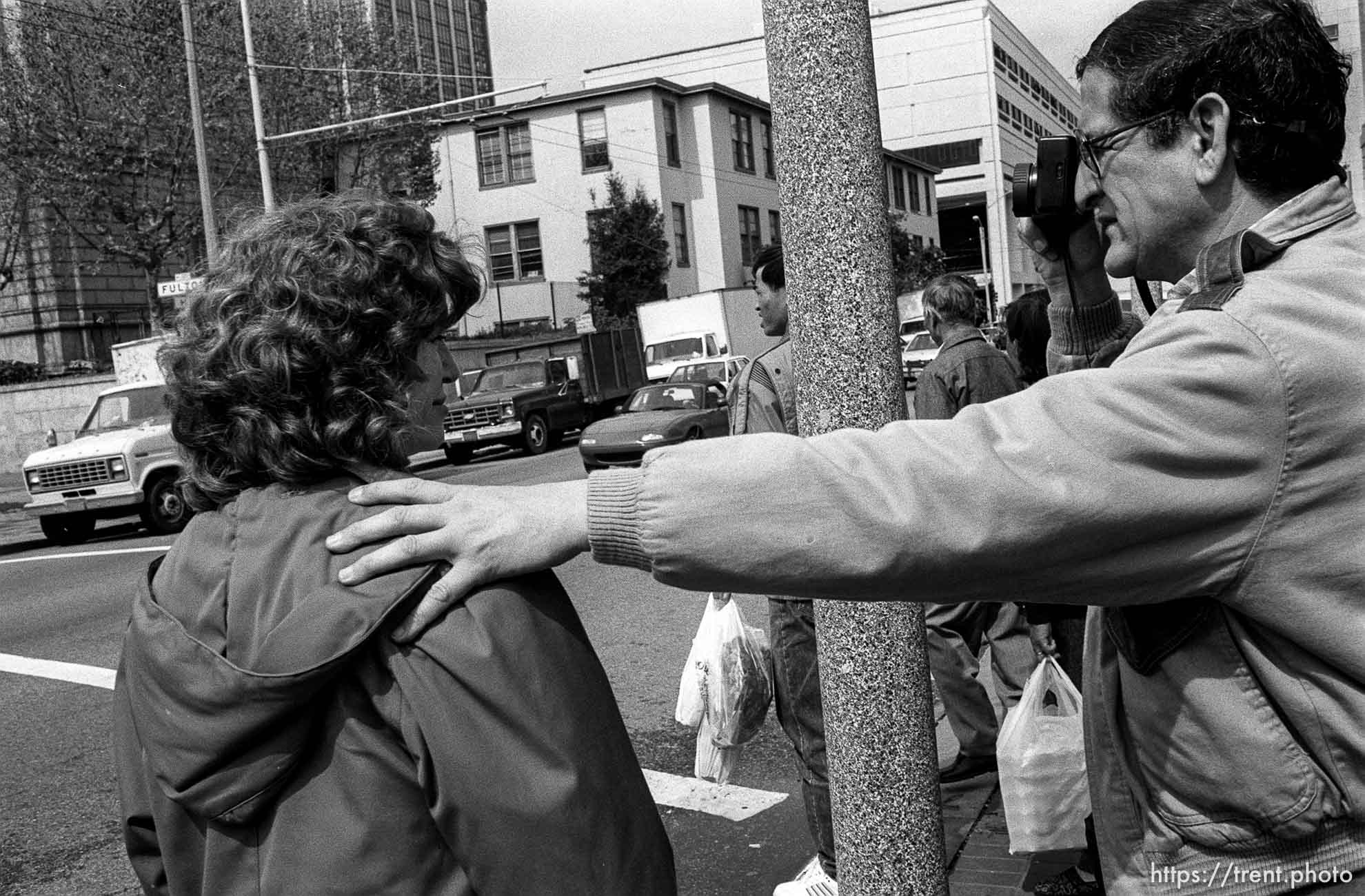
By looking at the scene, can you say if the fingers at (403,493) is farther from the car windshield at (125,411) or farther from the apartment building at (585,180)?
the apartment building at (585,180)

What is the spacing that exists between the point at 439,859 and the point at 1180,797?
907mm

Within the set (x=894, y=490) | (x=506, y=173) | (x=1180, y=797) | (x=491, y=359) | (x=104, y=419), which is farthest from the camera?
(x=506, y=173)

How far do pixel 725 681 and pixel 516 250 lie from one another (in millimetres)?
43803

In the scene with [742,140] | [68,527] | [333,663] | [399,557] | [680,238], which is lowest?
[68,527]

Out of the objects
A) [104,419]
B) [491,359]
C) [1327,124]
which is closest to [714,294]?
[491,359]

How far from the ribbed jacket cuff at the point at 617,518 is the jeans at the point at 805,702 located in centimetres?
252

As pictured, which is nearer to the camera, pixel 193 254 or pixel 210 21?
pixel 210 21

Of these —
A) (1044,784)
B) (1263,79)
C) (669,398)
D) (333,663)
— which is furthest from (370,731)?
(669,398)

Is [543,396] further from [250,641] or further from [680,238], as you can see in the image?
[250,641]

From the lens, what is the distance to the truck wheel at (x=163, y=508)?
631 inches

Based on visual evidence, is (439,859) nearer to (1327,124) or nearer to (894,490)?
(894,490)

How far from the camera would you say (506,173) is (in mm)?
46406

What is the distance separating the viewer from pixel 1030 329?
17.0 ft

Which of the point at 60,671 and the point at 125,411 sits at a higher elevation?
the point at 125,411
